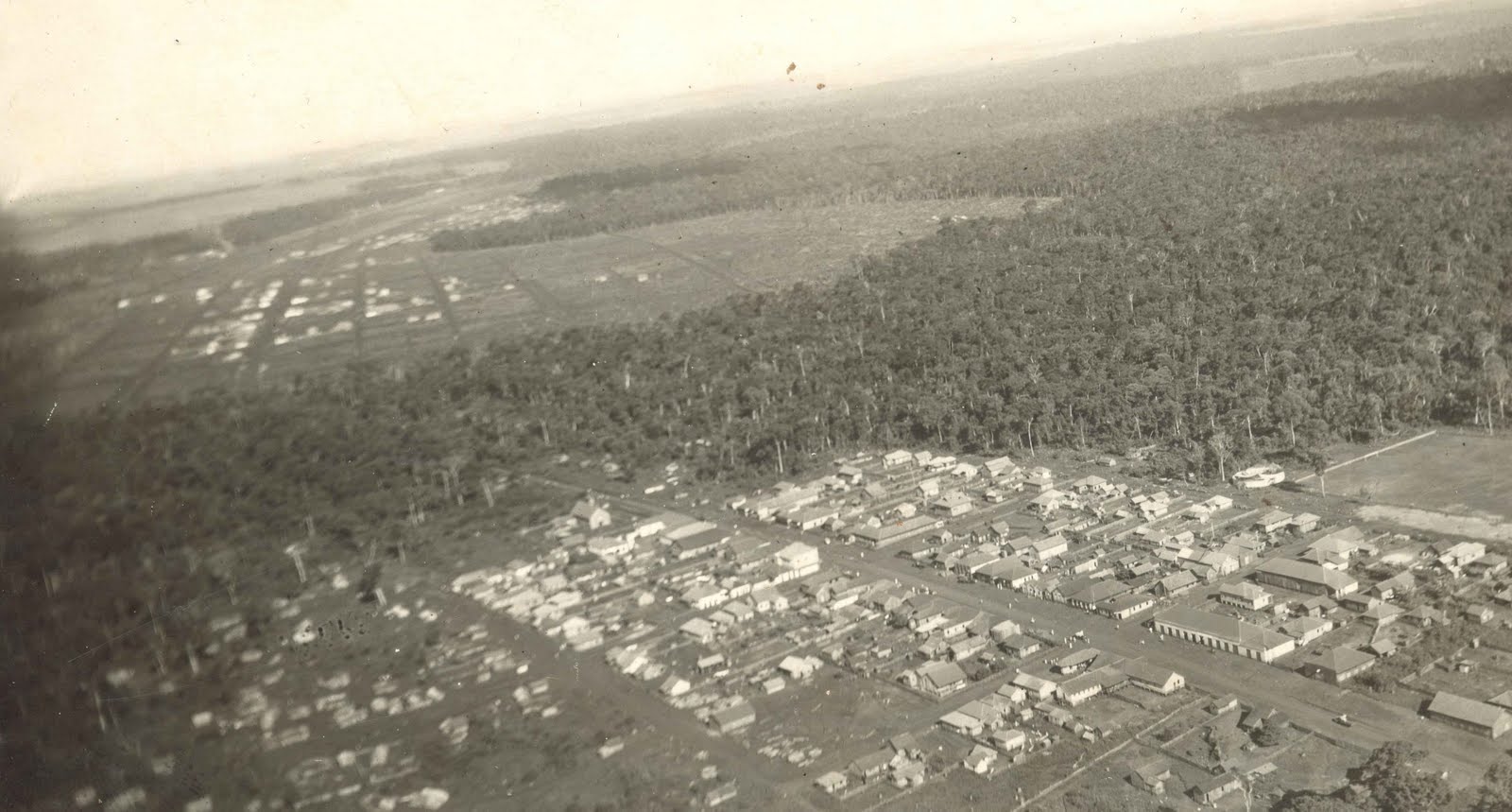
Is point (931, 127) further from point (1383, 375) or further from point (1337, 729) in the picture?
point (1337, 729)

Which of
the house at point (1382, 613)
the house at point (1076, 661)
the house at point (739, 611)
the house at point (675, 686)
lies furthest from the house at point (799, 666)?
the house at point (1382, 613)

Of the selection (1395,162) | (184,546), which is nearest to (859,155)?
(1395,162)

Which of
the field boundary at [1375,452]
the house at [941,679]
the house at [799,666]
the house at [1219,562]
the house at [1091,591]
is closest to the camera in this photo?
the house at [941,679]

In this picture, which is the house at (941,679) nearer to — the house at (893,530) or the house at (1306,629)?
the house at (1306,629)

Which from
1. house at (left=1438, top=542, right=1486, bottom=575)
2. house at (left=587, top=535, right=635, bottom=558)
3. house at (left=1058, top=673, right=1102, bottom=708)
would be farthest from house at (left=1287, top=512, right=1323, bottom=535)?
house at (left=587, top=535, right=635, bottom=558)

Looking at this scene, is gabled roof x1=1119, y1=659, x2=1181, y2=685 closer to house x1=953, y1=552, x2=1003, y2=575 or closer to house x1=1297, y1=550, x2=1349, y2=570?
house x1=953, y1=552, x2=1003, y2=575

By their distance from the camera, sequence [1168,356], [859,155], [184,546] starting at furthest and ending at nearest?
1. [859,155]
2. [1168,356]
3. [184,546]
